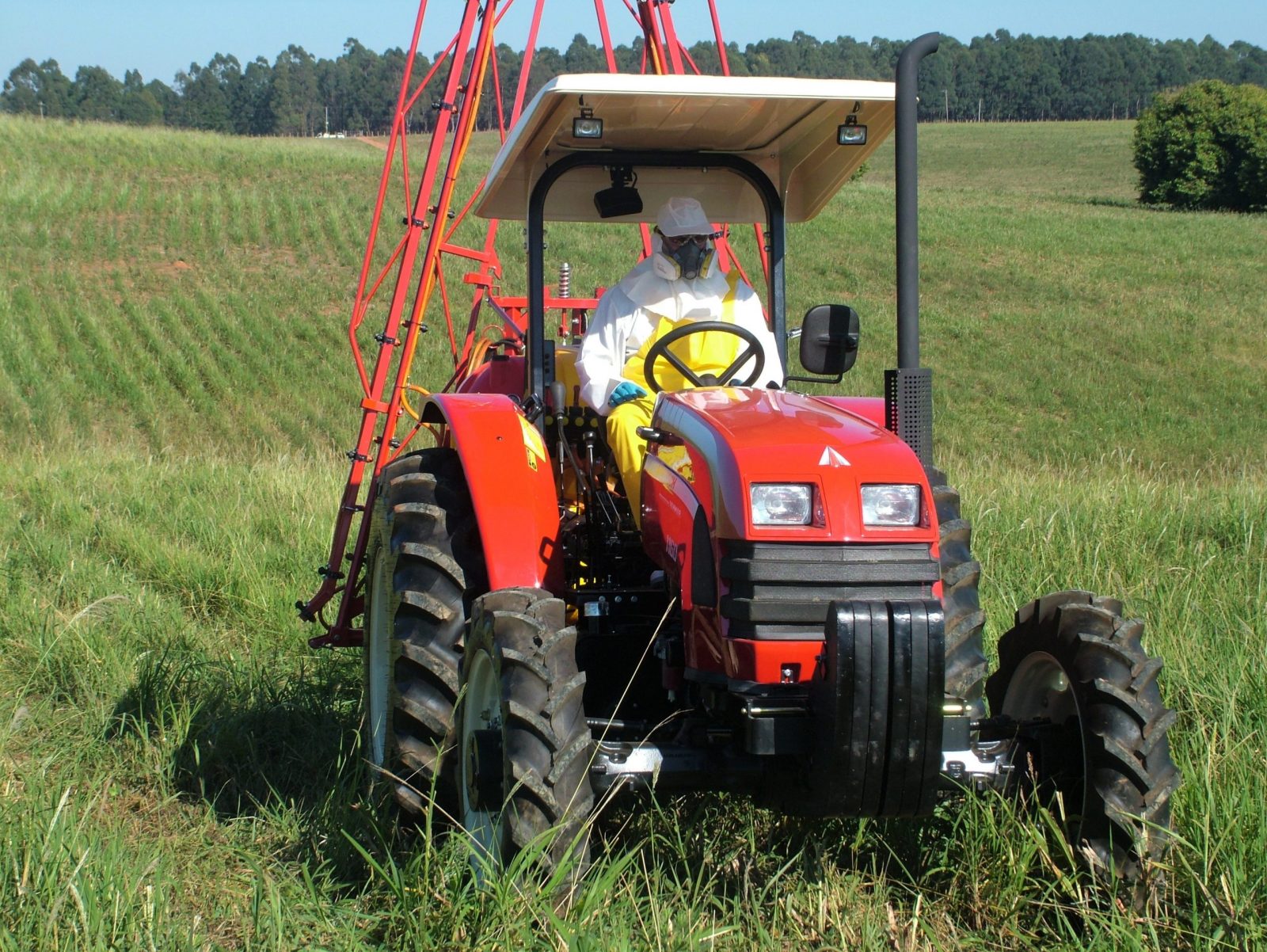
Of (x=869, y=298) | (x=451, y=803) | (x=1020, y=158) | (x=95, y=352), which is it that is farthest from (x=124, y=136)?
(x=1020, y=158)

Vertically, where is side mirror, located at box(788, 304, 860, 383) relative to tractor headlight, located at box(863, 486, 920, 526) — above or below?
above

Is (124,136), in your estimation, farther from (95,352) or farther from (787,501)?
(787,501)

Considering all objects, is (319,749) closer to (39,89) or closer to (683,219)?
(683,219)

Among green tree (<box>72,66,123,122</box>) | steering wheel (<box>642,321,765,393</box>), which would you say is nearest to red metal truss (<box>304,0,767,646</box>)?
steering wheel (<box>642,321,765,393</box>)

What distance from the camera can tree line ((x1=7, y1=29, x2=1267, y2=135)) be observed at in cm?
8988

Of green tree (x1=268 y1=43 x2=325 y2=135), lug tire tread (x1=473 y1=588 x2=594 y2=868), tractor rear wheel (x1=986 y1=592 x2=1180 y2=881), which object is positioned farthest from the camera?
green tree (x1=268 y1=43 x2=325 y2=135)

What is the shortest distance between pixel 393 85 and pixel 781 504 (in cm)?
8828

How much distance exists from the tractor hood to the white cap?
1.09 meters

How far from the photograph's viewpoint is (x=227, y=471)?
29.2 ft

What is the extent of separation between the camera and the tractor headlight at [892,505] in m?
2.91

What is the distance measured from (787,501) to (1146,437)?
16.3m

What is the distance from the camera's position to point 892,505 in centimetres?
292

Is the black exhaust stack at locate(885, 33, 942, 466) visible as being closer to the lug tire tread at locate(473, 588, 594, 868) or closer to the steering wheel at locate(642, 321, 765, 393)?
the steering wheel at locate(642, 321, 765, 393)

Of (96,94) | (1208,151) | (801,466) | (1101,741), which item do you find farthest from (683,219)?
(96,94)
